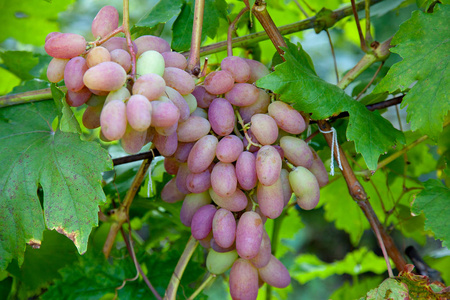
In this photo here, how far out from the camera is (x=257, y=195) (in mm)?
613

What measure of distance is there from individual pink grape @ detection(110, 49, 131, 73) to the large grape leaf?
14cm

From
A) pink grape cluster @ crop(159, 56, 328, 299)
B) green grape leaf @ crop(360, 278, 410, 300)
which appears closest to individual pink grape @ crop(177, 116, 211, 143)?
pink grape cluster @ crop(159, 56, 328, 299)

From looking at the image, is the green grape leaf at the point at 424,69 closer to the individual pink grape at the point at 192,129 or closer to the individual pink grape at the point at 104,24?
the individual pink grape at the point at 192,129

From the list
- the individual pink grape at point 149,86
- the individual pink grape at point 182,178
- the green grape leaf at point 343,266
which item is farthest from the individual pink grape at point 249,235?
the green grape leaf at point 343,266

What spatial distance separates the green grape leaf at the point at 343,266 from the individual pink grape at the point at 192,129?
3.17 feet

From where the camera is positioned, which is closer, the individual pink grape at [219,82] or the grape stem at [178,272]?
the individual pink grape at [219,82]

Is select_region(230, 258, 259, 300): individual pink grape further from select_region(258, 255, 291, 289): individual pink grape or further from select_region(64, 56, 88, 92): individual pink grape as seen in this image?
select_region(64, 56, 88, 92): individual pink grape

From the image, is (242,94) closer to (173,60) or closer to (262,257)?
(173,60)

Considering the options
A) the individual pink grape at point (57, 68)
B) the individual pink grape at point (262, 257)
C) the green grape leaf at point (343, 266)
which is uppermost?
the individual pink grape at point (57, 68)

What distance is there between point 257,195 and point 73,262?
1.44 ft

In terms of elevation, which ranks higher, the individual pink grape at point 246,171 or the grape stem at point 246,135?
the grape stem at point 246,135

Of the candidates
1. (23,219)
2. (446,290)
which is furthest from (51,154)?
(446,290)

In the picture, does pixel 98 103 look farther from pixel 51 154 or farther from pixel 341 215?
pixel 341 215

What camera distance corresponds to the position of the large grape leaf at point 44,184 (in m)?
0.61
